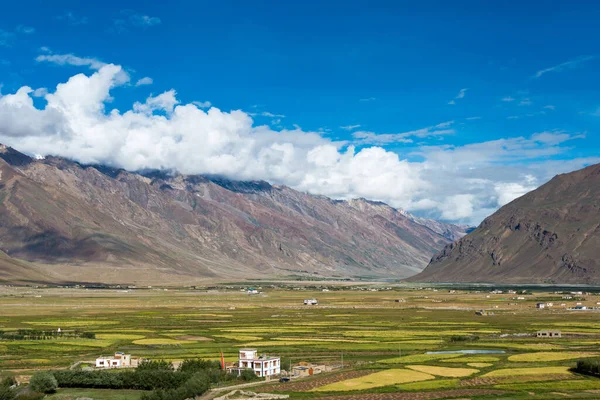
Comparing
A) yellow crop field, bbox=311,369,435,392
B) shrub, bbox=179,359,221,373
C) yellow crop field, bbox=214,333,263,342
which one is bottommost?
yellow crop field, bbox=311,369,435,392

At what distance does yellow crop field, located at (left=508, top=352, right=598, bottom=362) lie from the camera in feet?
247

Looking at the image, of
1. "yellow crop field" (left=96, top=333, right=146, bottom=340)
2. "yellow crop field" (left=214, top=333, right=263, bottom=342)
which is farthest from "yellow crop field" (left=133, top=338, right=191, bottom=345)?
"yellow crop field" (left=214, top=333, right=263, bottom=342)

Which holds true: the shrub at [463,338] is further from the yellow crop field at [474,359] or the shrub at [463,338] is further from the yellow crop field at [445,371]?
the yellow crop field at [445,371]

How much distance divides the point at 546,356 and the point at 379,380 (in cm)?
2423

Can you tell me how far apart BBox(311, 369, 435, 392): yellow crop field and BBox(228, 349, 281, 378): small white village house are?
8.96m

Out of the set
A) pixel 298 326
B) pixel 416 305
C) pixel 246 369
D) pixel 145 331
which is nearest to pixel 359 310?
pixel 416 305

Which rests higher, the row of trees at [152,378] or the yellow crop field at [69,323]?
the yellow crop field at [69,323]

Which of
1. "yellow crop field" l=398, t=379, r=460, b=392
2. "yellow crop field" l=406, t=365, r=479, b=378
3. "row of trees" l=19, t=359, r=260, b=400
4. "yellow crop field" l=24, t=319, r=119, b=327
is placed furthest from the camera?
"yellow crop field" l=24, t=319, r=119, b=327

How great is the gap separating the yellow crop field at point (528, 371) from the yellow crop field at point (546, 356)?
6.39m

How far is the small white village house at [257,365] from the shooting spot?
68188 mm

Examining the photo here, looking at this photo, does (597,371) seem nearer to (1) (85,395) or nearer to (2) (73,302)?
(1) (85,395)

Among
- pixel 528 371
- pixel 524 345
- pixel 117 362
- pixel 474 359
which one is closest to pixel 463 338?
pixel 524 345

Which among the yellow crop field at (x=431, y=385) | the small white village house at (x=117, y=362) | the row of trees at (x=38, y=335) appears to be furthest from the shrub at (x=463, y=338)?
the row of trees at (x=38, y=335)

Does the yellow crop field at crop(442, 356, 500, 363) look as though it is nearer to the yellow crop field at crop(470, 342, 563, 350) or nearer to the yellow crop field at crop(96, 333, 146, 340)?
the yellow crop field at crop(470, 342, 563, 350)
